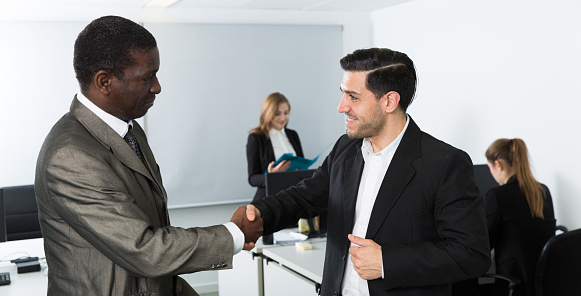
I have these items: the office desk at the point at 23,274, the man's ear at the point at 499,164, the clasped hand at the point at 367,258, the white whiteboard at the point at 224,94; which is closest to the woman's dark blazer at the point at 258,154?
the white whiteboard at the point at 224,94

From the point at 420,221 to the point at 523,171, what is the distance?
80.6 inches

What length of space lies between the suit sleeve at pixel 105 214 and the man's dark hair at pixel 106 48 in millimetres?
229

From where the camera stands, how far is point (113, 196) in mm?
1584

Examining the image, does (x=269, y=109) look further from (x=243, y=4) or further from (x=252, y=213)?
(x=252, y=213)

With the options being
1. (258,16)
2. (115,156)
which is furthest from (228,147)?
(115,156)

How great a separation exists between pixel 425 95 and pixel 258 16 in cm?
179

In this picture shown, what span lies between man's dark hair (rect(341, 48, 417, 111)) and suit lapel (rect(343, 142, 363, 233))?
0.25 metres

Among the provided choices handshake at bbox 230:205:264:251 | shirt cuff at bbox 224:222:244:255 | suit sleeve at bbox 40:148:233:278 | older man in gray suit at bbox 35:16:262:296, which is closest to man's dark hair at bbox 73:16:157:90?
older man in gray suit at bbox 35:16:262:296

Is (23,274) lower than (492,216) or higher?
lower

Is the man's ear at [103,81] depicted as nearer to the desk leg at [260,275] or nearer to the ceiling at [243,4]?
the desk leg at [260,275]

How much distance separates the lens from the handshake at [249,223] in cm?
202

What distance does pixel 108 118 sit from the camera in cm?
171

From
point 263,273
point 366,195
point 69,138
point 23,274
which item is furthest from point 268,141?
point 69,138

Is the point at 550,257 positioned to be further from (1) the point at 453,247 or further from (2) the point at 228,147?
(2) the point at 228,147
